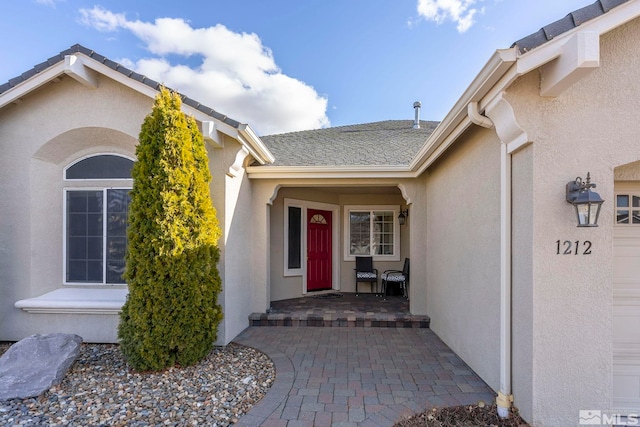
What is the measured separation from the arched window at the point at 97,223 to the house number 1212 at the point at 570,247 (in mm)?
6245

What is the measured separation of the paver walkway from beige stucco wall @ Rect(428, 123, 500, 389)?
0.40 metres

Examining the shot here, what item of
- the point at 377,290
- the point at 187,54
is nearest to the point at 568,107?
the point at 377,290

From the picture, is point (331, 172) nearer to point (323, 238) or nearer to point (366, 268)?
point (323, 238)

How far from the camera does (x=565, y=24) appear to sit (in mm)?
2648

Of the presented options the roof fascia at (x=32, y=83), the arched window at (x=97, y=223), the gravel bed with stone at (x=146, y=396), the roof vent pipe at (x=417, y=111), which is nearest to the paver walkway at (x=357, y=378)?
the gravel bed with stone at (x=146, y=396)

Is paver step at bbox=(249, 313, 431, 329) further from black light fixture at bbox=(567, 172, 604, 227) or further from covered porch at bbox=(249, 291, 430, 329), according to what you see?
black light fixture at bbox=(567, 172, 604, 227)

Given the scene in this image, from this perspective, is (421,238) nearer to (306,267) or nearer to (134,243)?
(306,267)

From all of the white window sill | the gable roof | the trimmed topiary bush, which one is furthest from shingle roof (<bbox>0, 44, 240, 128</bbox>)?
the white window sill

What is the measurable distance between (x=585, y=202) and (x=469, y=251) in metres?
1.75

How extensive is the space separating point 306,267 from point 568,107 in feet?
21.9

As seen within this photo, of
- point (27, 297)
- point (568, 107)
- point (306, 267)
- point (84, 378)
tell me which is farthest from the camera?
point (306, 267)

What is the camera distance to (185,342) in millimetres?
4113

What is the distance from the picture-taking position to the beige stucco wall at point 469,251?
139 inches

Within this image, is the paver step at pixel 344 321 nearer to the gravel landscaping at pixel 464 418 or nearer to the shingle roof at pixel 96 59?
the gravel landscaping at pixel 464 418
